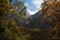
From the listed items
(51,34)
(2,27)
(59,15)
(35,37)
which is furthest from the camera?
(35,37)

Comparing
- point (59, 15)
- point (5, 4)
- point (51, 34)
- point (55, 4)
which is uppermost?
point (5, 4)

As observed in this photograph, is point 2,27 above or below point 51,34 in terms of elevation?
above

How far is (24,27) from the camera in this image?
1745 cm

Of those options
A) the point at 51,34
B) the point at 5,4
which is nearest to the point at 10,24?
the point at 5,4

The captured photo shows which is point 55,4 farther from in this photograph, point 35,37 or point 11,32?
point 35,37

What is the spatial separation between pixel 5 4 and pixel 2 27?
1765mm

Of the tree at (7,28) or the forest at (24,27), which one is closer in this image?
the forest at (24,27)

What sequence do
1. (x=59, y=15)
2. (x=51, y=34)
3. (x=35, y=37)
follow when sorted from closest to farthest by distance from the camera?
(x=59, y=15) → (x=51, y=34) → (x=35, y=37)

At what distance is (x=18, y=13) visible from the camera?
61.4ft

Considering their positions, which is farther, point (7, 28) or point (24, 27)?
point (24, 27)

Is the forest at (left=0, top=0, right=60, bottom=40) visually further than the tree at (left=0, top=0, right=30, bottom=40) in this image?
No

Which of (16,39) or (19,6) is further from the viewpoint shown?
(19,6)

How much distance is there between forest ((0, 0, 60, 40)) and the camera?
34.8ft

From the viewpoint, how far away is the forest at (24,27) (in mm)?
10602
